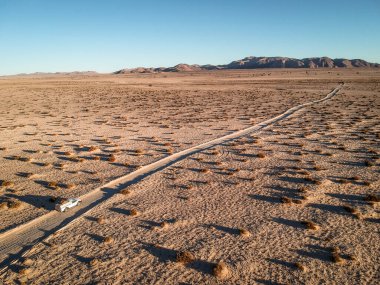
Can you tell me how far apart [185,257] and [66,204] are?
19.2 feet

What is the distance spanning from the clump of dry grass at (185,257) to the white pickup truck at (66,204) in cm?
553

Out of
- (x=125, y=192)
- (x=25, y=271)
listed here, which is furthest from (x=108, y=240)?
(x=125, y=192)

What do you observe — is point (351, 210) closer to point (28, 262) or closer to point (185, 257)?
point (185, 257)

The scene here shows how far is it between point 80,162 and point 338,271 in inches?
589

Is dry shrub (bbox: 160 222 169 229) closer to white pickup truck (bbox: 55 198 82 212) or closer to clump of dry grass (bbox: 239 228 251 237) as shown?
clump of dry grass (bbox: 239 228 251 237)

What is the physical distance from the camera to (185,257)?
894 cm

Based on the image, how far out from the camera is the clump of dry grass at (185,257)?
8.83m

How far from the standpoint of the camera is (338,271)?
27.5 feet

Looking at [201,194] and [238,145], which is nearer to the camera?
[201,194]

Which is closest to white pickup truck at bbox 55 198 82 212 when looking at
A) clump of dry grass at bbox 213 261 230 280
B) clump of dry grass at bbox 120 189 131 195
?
clump of dry grass at bbox 120 189 131 195

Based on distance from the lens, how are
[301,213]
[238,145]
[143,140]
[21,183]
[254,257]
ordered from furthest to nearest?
[143,140] → [238,145] → [21,183] → [301,213] → [254,257]

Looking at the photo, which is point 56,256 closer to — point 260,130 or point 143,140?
point 143,140

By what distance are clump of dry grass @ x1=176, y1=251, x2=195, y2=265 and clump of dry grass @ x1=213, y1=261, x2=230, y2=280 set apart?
830mm

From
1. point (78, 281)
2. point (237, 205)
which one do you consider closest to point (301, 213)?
point (237, 205)
